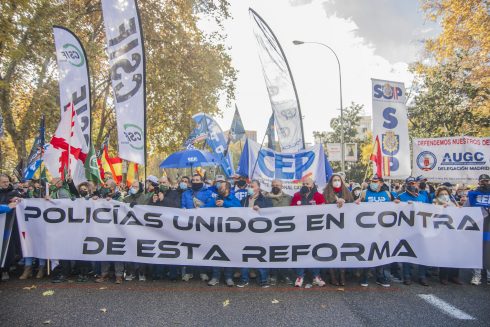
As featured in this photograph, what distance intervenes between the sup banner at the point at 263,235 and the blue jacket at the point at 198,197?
0.32 metres

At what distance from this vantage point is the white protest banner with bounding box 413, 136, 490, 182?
9539mm

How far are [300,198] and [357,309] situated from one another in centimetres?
210

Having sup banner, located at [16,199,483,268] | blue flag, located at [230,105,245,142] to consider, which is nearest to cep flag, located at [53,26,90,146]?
sup banner, located at [16,199,483,268]

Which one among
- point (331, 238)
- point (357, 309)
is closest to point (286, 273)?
point (331, 238)

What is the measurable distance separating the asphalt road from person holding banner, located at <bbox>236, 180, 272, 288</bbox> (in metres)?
0.19

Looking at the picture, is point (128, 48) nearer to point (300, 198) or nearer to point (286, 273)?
point (300, 198)

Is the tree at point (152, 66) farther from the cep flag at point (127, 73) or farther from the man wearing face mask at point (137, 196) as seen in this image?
the man wearing face mask at point (137, 196)

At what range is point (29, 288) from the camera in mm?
5551

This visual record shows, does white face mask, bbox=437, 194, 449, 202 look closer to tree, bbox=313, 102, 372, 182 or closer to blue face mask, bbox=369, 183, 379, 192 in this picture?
blue face mask, bbox=369, 183, 379, 192

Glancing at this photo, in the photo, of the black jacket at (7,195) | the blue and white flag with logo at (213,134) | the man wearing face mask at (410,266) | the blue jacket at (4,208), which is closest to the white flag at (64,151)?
the black jacket at (7,195)

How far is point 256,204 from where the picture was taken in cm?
631

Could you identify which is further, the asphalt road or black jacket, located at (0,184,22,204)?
black jacket, located at (0,184,22,204)

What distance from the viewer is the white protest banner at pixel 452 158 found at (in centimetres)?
954

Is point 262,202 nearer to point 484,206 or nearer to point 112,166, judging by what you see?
point 484,206
